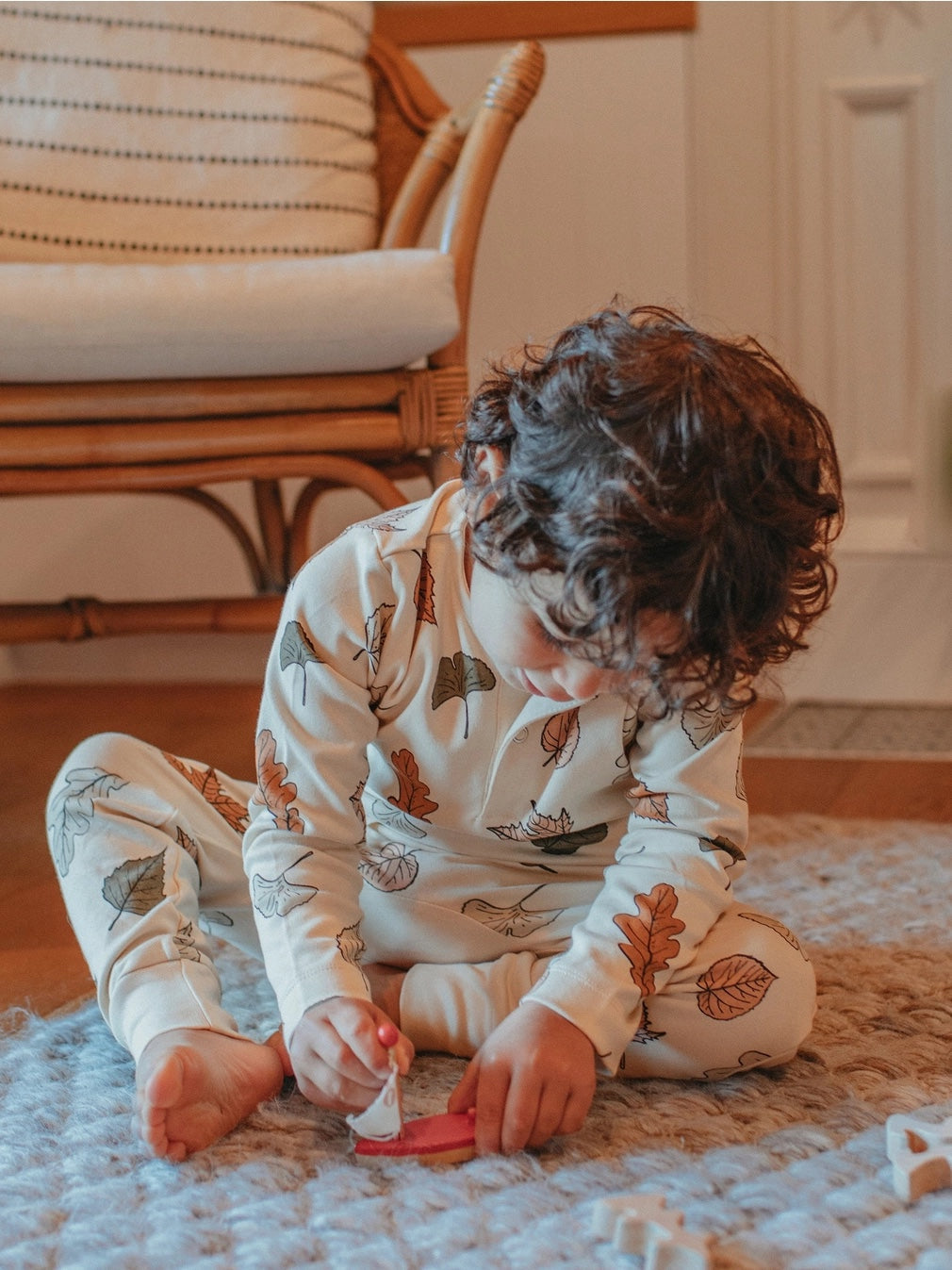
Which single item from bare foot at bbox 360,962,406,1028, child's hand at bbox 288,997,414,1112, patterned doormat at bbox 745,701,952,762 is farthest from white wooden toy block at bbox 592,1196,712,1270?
patterned doormat at bbox 745,701,952,762

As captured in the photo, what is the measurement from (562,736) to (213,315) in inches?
18.3

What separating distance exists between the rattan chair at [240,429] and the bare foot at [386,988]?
439 mm

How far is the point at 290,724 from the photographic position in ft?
2.25

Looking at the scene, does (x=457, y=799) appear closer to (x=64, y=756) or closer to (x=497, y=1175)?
(x=497, y=1175)

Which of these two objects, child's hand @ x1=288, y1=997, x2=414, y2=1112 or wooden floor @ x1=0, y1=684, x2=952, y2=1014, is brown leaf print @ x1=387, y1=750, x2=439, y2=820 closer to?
child's hand @ x1=288, y1=997, x2=414, y2=1112

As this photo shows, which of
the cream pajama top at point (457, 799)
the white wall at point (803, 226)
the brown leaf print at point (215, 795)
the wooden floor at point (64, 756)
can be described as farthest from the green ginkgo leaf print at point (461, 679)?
the white wall at point (803, 226)

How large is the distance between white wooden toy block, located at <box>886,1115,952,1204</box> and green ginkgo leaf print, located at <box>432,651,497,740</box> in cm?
28

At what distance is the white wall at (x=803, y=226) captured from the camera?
1590mm

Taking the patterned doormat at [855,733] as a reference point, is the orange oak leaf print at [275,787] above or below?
above

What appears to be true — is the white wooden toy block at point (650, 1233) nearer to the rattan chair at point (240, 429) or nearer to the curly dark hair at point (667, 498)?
the curly dark hair at point (667, 498)

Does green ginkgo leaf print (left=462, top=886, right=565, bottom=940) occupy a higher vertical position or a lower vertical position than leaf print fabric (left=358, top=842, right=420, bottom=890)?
lower

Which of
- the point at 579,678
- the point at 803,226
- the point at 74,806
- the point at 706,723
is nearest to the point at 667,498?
the point at 579,678

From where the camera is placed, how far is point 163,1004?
0.67 m

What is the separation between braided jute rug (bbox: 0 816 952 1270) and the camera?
52 centimetres
